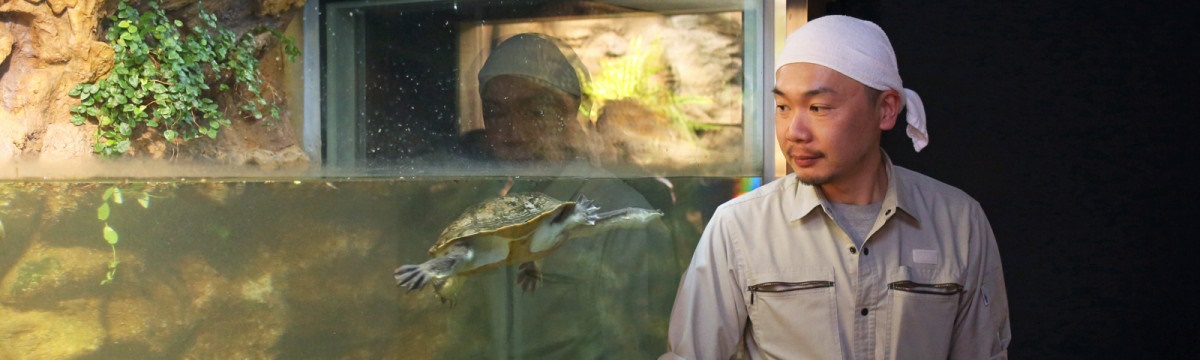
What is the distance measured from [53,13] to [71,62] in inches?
5.2

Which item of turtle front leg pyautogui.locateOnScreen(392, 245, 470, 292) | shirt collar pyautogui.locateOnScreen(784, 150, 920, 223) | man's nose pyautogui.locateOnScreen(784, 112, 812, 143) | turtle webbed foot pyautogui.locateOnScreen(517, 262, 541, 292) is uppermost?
man's nose pyautogui.locateOnScreen(784, 112, 812, 143)

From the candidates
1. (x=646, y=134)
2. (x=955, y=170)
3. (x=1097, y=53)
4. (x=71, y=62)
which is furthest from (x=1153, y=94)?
(x=71, y=62)

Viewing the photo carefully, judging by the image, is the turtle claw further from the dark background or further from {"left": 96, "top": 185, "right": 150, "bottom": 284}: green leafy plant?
the dark background

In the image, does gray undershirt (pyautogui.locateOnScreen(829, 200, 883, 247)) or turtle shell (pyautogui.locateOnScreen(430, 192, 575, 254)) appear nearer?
gray undershirt (pyautogui.locateOnScreen(829, 200, 883, 247))

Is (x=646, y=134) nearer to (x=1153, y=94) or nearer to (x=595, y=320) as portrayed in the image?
(x=595, y=320)

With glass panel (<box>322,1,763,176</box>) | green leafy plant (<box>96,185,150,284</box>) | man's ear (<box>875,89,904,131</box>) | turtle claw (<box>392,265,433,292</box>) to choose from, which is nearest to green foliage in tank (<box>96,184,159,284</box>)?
green leafy plant (<box>96,185,150,284</box>)

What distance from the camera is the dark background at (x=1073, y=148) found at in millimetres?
2965

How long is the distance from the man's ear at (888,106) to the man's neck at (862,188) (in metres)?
0.07

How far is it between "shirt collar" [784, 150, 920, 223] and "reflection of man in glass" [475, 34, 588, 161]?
138cm

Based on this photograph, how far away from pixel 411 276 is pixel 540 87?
786 millimetres

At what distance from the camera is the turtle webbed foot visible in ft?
9.62

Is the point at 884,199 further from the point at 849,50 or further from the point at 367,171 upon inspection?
the point at 367,171

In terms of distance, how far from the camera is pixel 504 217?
2799 millimetres

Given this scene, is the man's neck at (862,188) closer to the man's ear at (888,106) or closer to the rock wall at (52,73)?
the man's ear at (888,106)
